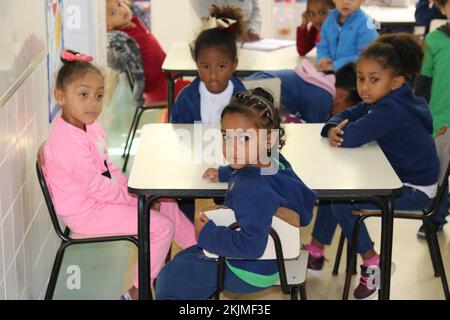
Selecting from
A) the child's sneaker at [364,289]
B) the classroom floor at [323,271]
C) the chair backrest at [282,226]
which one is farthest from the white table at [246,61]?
the chair backrest at [282,226]

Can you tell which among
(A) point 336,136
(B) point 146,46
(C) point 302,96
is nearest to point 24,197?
(A) point 336,136

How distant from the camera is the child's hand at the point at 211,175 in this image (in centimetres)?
269

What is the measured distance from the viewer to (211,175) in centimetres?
271

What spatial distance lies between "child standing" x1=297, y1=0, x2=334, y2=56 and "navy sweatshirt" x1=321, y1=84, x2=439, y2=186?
1565 mm

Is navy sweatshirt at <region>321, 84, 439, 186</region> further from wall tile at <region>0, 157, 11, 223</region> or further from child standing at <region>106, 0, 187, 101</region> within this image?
child standing at <region>106, 0, 187, 101</region>

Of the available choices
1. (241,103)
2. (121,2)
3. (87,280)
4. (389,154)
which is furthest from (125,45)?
(241,103)

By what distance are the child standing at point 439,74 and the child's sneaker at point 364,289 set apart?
2.69ft

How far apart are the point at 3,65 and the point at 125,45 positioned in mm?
2472

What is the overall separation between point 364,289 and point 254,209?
125 cm

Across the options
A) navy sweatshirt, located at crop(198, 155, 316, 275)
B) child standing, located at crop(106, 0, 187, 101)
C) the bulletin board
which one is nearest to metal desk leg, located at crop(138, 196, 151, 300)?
navy sweatshirt, located at crop(198, 155, 316, 275)

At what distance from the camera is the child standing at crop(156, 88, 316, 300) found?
2.35m

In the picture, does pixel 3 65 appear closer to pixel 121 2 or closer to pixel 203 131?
pixel 203 131

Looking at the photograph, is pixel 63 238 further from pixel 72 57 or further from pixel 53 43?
pixel 53 43
